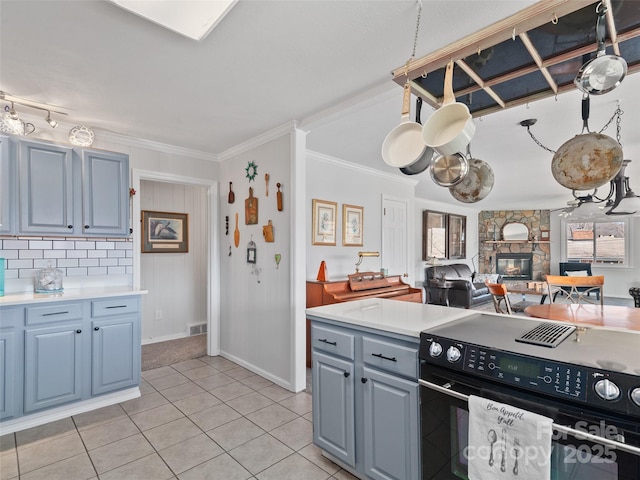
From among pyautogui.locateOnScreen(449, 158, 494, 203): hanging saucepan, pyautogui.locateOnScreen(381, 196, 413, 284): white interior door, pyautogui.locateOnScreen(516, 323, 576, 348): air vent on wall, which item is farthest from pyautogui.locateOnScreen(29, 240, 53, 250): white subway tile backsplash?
pyautogui.locateOnScreen(381, 196, 413, 284): white interior door

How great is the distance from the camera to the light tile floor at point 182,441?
1966 millimetres

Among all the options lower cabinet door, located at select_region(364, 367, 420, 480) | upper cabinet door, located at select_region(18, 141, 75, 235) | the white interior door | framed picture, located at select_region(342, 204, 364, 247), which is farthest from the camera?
the white interior door

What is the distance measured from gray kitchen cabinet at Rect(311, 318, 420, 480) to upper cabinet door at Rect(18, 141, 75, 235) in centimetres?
235

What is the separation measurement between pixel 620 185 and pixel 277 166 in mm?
3843

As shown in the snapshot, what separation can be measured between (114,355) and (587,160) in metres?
3.47

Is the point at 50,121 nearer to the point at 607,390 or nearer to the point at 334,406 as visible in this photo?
the point at 334,406

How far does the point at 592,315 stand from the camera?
2652 mm

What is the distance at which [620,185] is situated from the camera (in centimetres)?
380

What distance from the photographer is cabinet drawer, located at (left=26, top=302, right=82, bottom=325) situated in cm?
246

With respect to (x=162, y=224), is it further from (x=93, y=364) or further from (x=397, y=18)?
(x=397, y=18)

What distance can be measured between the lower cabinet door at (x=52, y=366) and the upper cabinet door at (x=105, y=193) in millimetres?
874

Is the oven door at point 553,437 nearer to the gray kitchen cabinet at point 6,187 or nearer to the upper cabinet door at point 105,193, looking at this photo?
the upper cabinet door at point 105,193

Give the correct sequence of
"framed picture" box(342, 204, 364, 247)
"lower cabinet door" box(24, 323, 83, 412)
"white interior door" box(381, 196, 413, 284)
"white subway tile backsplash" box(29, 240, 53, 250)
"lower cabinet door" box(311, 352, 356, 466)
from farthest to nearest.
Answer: "white interior door" box(381, 196, 413, 284), "framed picture" box(342, 204, 364, 247), "white subway tile backsplash" box(29, 240, 53, 250), "lower cabinet door" box(24, 323, 83, 412), "lower cabinet door" box(311, 352, 356, 466)

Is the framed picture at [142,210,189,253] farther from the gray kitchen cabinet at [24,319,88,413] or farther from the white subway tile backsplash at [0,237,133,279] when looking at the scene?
the gray kitchen cabinet at [24,319,88,413]
